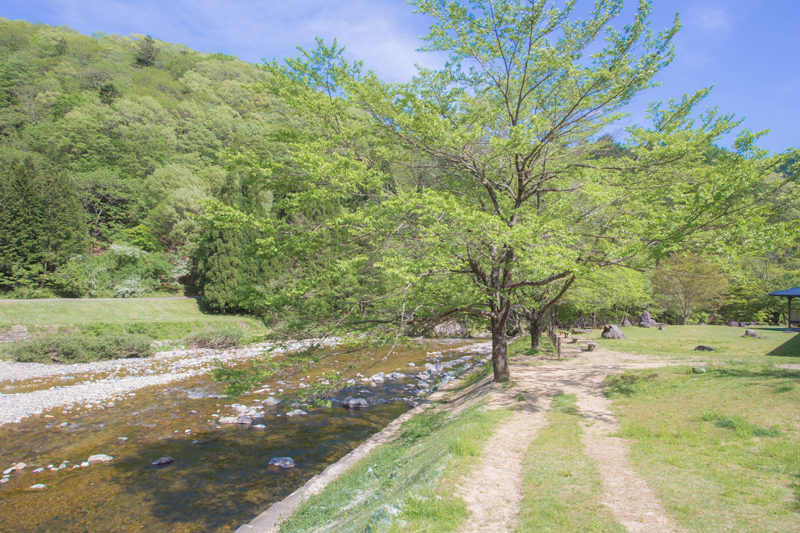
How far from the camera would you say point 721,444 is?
221 inches

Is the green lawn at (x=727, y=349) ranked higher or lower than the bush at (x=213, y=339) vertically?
higher

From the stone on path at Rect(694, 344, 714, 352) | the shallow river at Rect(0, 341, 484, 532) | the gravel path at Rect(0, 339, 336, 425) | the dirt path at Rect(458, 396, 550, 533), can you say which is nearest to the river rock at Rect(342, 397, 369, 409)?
the shallow river at Rect(0, 341, 484, 532)

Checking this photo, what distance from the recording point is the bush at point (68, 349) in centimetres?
1753

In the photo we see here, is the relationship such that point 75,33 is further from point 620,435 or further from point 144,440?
point 620,435

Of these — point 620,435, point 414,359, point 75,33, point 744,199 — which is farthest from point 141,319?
point 75,33

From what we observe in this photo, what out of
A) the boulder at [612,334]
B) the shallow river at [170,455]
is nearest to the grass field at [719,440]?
the shallow river at [170,455]

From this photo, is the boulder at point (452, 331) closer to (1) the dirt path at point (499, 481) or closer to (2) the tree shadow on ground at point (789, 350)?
(2) the tree shadow on ground at point (789, 350)

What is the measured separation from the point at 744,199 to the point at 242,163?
33.1 ft

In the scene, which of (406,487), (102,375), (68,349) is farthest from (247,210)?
(68,349)

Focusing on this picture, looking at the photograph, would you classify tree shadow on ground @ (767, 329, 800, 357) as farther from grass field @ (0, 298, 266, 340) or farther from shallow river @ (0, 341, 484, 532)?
grass field @ (0, 298, 266, 340)

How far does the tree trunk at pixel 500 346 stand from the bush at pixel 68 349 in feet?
61.0

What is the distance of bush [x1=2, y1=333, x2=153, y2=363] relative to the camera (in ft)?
57.5

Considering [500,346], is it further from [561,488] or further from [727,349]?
[727,349]

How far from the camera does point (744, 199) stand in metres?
6.89
